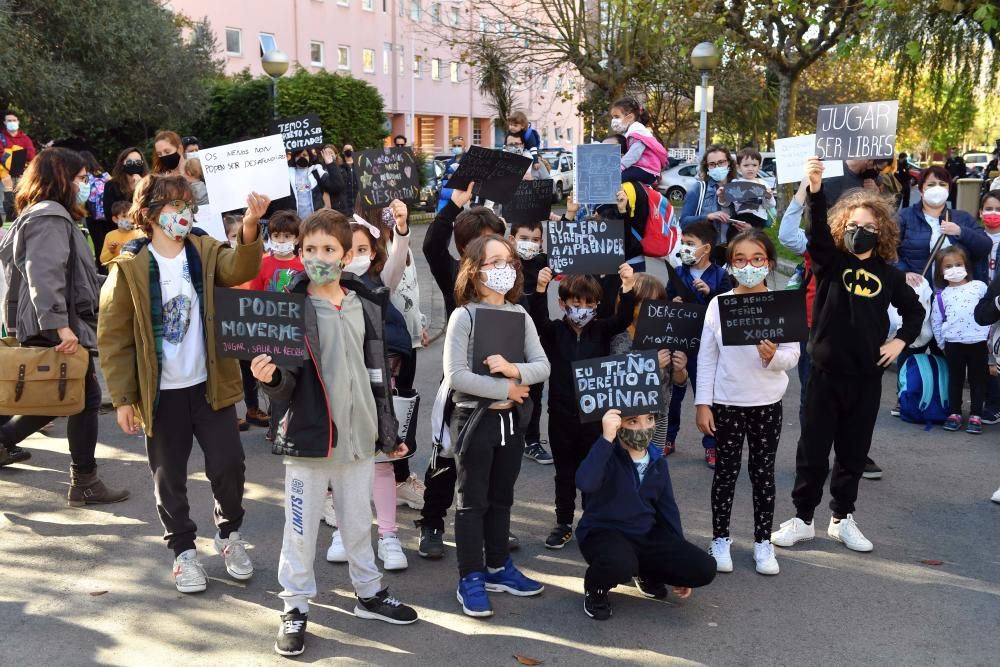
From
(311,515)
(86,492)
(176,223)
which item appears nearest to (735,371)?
(311,515)

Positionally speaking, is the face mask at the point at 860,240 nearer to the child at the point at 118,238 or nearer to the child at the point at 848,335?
the child at the point at 848,335

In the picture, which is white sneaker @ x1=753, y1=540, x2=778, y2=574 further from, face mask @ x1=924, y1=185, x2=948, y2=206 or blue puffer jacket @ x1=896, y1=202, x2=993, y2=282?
face mask @ x1=924, y1=185, x2=948, y2=206

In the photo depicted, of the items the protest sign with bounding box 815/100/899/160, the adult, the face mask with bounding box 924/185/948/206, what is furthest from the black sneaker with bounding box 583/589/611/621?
the face mask with bounding box 924/185/948/206

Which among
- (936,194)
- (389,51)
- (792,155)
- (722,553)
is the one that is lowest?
(722,553)

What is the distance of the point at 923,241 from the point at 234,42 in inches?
1556

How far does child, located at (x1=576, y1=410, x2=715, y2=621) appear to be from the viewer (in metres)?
4.46

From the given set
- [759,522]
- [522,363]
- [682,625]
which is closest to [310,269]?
[522,363]

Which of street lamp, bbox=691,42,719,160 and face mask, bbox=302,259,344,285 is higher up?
street lamp, bbox=691,42,719,160

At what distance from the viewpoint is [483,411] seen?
452 cm

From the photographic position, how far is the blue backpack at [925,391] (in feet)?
25.3

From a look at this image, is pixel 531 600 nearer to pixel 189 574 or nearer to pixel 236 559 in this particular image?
pixel 236 559

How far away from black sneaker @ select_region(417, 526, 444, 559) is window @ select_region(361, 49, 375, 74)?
47.0 m

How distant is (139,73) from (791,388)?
61.9 feet

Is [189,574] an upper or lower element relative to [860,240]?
lower
